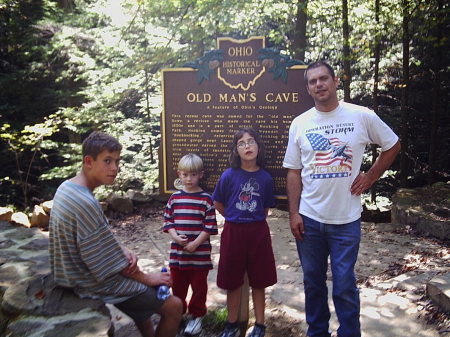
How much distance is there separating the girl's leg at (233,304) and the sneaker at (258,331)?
18cm

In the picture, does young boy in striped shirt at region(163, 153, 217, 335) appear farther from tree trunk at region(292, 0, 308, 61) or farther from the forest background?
tree trunk at region(292, 0, 308, 61)

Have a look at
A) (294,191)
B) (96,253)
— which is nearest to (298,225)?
(294,191)

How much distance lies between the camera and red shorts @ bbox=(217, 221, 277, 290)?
128 inches

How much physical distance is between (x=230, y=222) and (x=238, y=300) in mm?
694

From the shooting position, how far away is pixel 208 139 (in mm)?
3830

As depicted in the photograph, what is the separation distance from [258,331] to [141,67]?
8594 millimetres

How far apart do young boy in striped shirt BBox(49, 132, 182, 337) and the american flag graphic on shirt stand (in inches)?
53.5

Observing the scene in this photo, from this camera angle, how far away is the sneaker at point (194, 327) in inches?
135

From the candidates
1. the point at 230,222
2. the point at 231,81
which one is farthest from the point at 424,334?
the point at 231,81

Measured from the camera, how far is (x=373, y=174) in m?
2.99

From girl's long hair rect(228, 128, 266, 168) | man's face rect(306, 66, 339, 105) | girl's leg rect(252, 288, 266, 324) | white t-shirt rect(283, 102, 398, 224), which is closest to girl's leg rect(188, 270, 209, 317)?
girl's leg rect(252, 288, 266, 324)

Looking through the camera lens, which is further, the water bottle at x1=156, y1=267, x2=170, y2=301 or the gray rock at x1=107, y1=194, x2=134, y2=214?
the gray rock at x1=107, y1=194, x2=134, y2=214

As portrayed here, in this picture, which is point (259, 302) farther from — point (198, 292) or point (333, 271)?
point (333, 271)

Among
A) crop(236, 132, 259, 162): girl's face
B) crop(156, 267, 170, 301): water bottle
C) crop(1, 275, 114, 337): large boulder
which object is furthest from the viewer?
crop(236, 132, 259, 162): girl's face
